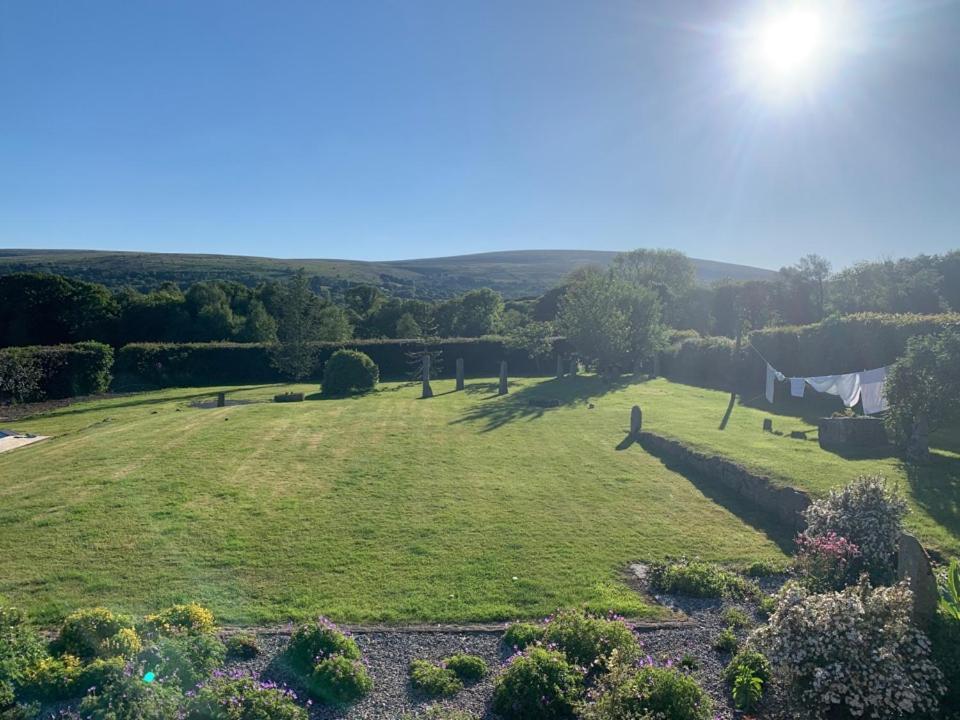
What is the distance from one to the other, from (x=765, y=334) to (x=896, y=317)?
7.06 meters

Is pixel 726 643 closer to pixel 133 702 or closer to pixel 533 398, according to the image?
pixel 133 702

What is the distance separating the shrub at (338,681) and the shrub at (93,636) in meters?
1.92

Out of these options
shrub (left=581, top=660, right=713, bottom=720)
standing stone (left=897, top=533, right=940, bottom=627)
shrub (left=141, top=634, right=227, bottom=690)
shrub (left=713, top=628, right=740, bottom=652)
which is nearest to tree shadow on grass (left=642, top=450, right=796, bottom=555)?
shrub (left=713, top=628, right=740, bottom=652)

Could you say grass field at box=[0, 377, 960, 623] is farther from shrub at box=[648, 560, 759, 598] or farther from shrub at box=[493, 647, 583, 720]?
shrub at box=[493, 647, 583, 720]

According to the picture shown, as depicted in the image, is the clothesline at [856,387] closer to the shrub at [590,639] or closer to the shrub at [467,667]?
the shrub at [590,639]

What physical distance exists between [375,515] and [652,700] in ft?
21.3

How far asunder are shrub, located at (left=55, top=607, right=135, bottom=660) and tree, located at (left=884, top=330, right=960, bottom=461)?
14.7m

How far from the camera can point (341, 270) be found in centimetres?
14900

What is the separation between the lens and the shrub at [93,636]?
5.73 m

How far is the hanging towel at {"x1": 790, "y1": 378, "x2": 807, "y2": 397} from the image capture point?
22.1 m

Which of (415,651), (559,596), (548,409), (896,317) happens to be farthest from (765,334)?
(415,651)

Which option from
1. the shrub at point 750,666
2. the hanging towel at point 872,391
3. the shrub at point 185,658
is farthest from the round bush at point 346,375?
the shrub at point 750,666

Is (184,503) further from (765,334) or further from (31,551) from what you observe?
(765,334)

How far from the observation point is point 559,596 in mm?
7441
